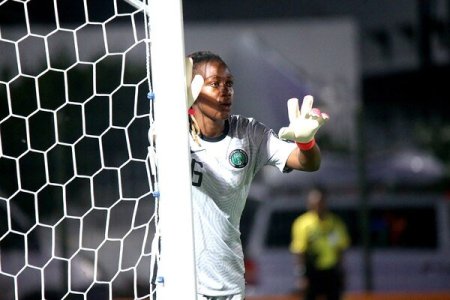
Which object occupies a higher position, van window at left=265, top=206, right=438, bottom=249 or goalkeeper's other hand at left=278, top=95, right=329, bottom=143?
goalkeeper's other hand at left=278, top=95, right=329, bottom=143

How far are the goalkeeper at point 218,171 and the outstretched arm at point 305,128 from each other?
0.01 meters

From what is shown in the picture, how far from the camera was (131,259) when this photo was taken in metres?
8.00

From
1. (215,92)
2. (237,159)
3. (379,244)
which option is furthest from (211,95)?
(379,244)

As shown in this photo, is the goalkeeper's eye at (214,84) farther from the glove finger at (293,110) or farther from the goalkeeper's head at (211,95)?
the glove finger at (293,110)

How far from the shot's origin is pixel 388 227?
8.52 m

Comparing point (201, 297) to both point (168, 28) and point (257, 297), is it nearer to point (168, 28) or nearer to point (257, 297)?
point (168, 28)

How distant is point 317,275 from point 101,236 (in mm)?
1666

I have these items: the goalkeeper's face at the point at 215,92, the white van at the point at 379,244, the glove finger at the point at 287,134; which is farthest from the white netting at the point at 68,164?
the glove finger at the point at 287,134

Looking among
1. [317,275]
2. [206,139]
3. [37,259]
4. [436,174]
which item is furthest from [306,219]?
[206,139]

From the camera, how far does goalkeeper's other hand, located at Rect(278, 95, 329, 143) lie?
3.16 metres

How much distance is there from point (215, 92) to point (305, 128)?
32 cm

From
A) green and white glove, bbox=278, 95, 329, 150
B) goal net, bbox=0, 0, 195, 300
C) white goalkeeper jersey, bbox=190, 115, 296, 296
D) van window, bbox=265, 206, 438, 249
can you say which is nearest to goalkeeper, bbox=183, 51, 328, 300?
white goalkeeper jersey, bbox=190, 115, 296, 296

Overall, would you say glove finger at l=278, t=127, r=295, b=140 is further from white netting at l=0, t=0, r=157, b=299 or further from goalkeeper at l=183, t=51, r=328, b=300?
white netting at l=0, t=0, r=157, b=299

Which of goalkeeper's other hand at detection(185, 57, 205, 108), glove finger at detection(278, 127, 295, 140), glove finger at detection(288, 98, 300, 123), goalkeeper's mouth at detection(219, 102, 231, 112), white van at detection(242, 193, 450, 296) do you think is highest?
goalkeeper's other hand at detection(185, 57, 205, 108)
